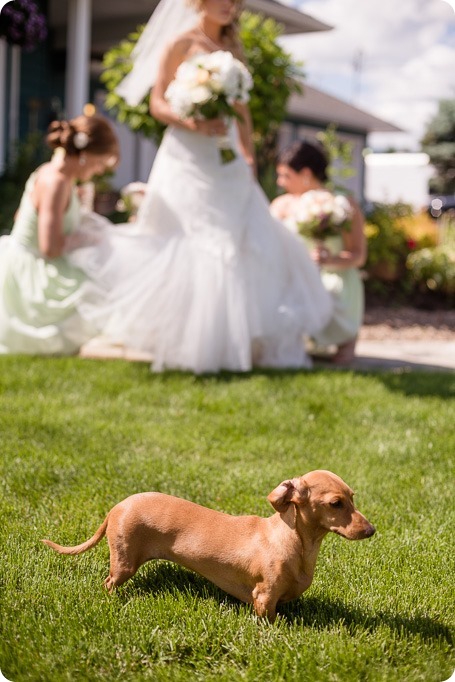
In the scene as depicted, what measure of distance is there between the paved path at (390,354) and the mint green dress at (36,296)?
21 cm

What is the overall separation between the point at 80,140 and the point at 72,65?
7.32 meters

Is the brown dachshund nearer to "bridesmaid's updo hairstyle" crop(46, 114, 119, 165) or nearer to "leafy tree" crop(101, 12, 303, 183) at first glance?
"bridesmaid's updo hairstyle" crop(46, 114, 119, 165)

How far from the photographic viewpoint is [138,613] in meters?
2.37

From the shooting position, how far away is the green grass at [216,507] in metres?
2.20

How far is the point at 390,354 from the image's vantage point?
24.6ft

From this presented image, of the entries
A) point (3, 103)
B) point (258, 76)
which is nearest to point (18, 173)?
point (3, 103)

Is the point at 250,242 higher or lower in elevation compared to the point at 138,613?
higher

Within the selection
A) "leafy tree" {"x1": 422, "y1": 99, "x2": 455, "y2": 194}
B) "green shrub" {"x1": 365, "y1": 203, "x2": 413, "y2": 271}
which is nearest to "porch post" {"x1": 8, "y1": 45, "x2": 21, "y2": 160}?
"green shrub" {"x1": 365, "y1": 203, "x2": 413, "y2": 271}

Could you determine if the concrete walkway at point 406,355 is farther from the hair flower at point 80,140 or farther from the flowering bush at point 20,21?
the flowering bush at point 20,21

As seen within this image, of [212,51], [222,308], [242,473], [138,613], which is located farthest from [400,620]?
[212,51]

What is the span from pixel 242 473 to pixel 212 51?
3514 millimetres

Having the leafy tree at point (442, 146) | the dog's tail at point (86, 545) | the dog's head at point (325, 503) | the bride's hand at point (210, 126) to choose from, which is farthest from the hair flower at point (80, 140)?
the leafy tree at point (442, 146)

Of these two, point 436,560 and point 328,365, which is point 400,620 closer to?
point 436,560

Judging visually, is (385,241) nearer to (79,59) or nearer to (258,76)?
(258,76)
